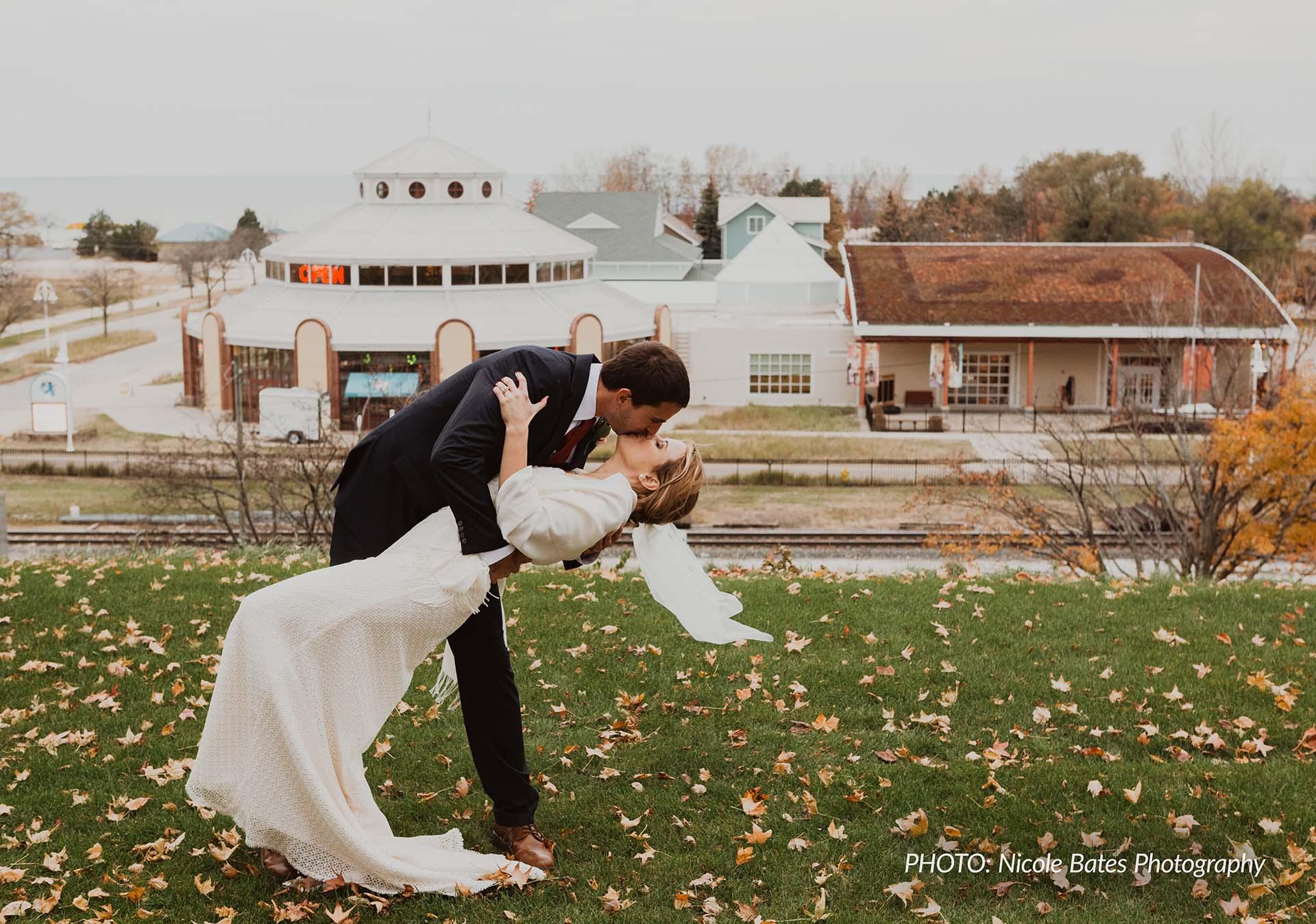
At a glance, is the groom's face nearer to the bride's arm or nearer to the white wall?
the bride's arm

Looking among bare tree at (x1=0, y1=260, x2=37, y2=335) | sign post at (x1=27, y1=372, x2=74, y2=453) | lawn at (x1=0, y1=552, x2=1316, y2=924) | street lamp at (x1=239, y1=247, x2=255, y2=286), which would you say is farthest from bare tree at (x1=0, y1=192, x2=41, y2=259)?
lawn at (x1=0, y1=552, x2=1316, y2=924)

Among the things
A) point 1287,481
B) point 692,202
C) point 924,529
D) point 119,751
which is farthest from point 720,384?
point 692,202

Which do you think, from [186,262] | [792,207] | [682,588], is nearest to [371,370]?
[682,588]

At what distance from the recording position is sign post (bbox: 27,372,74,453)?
40.3 meters

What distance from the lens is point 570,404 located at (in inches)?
225

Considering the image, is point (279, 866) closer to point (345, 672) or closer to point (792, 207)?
point (345, 672)

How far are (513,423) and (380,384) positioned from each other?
3856 cm

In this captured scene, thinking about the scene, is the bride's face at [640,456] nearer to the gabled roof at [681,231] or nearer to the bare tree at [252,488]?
the bare tree at [252,488]

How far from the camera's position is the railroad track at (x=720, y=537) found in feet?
88.1

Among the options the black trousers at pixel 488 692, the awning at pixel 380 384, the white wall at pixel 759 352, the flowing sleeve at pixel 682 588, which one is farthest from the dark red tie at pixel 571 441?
the white wall at pixel 759 352

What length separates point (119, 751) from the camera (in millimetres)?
7211

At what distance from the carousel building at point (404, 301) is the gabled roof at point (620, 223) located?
63.3 ft

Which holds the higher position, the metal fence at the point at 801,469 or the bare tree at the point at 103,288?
the bare tree at the point at 103,288

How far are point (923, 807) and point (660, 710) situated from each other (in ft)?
6.23
